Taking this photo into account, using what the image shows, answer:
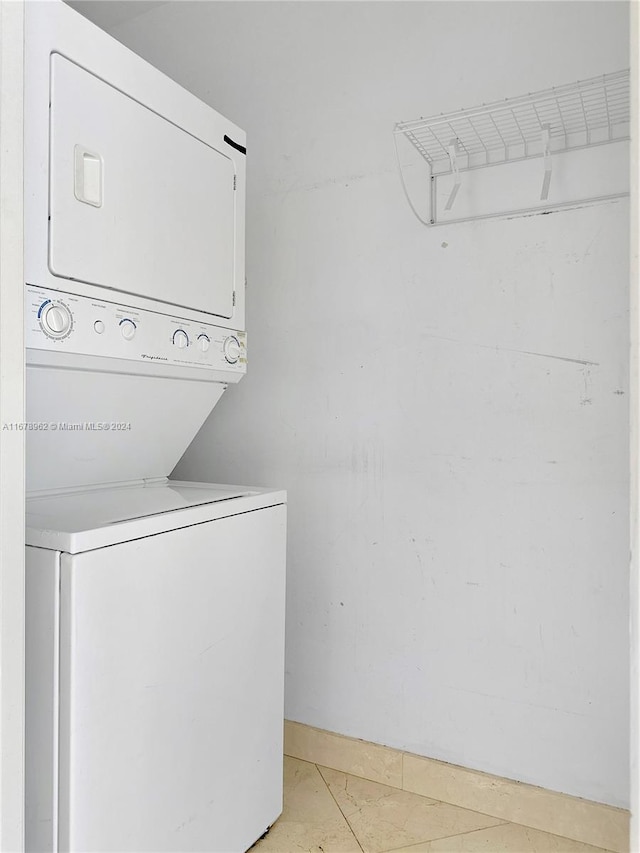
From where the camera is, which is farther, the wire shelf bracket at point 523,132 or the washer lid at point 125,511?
the wire shelf bracket at point 523,132

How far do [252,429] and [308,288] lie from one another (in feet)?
1.69

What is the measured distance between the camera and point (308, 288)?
6.88ft

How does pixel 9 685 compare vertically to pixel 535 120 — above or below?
below

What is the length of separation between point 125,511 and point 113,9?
81.3 inches

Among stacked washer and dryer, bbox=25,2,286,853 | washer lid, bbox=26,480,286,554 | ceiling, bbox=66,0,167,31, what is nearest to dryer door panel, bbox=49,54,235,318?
stacked washer and dryer, bbox=25,2,286,853

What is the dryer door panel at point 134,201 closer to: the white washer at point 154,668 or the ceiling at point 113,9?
the white washer at point 154,668

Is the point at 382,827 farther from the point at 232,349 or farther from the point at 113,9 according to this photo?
the point at 113,9

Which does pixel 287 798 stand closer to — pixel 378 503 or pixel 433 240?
pixel 378 503

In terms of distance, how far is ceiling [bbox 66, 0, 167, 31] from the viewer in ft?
7.67

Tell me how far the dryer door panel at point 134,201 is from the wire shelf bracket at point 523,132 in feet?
1.80

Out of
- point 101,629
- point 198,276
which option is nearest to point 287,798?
point 101,629

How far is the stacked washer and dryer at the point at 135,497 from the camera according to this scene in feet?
3.69

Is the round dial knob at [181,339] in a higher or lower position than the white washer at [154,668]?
higher

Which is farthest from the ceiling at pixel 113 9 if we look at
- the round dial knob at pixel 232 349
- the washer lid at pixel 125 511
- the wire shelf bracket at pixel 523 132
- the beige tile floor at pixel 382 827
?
the beige tile floor at pixel 382 827
